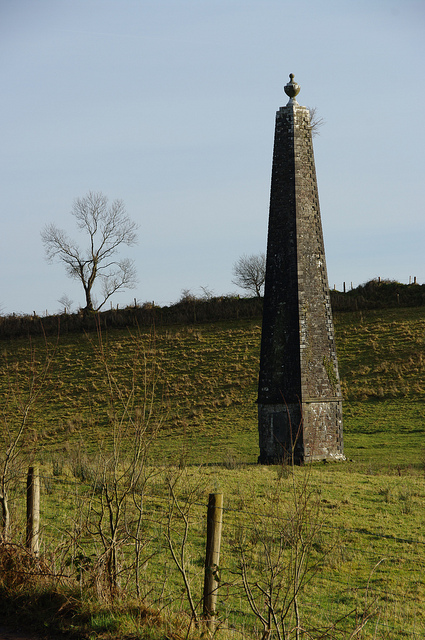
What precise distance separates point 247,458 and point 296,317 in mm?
5440

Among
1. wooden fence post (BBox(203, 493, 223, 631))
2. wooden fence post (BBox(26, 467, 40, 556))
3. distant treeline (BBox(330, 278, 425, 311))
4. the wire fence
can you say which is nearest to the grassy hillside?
distant treeline (BBox(330, 278, 425, 311))

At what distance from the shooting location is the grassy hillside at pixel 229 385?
24891 mm

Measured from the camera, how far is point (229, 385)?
3762 centimetres

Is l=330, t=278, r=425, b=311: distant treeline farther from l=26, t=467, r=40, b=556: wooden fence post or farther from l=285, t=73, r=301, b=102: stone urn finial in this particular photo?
l=26, t=467, r=40, b=556: wooden fence post

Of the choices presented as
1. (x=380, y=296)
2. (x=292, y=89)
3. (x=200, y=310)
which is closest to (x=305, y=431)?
(x=292, y=89)

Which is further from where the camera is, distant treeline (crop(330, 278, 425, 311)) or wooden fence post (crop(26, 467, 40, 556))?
distant treeline (crop(330, 278, 425, 311))

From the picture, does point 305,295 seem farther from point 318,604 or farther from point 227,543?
point 318,604

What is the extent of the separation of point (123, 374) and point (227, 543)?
32110mm

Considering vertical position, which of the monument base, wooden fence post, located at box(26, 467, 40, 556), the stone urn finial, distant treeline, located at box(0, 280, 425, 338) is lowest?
the monument base

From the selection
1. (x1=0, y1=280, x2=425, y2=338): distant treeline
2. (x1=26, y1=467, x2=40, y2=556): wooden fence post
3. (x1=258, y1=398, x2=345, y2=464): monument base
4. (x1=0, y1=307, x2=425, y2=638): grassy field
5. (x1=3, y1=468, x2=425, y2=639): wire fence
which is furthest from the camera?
(x1=0, y1=280, x2=425, y2=338): distant treeline

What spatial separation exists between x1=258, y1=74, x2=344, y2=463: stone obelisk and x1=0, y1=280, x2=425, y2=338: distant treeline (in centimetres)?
2564

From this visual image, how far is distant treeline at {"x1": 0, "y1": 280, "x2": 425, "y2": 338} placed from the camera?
155 ft

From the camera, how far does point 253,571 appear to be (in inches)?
321

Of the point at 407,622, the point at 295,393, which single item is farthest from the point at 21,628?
the point at 295,393
